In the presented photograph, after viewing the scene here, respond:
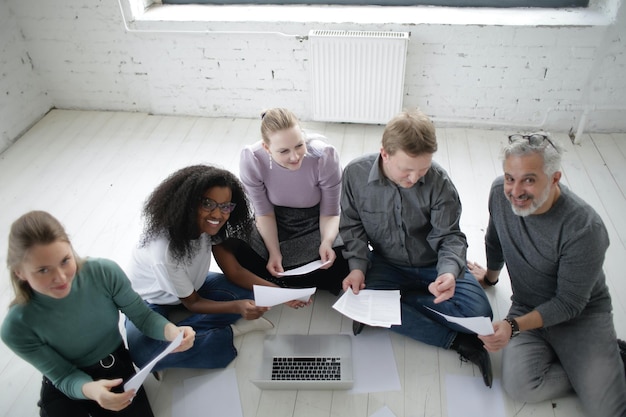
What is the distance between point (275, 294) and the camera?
2008 mm

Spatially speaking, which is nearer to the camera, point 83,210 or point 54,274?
point 54,274

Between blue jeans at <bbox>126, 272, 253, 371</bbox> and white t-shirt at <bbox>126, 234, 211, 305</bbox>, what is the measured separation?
10 cm

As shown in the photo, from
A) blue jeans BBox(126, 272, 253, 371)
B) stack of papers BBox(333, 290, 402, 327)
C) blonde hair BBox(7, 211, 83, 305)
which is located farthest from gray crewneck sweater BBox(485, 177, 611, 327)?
blonde hair BBox(7, 211, 83, 305)

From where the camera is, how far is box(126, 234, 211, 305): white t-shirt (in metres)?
1.92

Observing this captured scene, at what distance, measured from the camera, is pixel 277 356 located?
7.06ft

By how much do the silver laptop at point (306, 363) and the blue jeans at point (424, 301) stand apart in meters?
0.28

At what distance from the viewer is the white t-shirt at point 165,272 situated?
1.92m

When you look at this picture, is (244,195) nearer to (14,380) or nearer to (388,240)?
(388,240)

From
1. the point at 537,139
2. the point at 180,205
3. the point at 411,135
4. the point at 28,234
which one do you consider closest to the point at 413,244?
the point at 411,135

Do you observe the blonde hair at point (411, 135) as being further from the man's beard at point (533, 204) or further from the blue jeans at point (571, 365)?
the blue jeans at point (571, 365)

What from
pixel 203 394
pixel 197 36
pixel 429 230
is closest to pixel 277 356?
pixel 203 394

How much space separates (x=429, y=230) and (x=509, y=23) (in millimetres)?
Result: 1786

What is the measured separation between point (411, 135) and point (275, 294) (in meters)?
0.81

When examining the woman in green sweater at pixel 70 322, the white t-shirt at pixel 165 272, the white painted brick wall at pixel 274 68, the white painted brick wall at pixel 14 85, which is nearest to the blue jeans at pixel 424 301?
the white t-shirt at pixel 165 272
